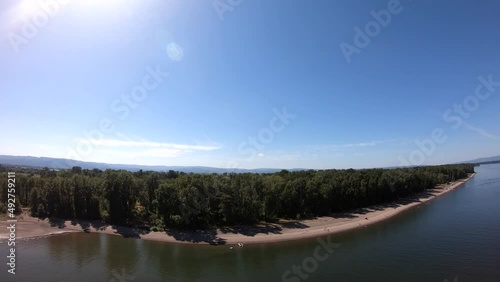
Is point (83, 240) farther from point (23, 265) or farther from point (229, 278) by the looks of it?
point (229, 278)

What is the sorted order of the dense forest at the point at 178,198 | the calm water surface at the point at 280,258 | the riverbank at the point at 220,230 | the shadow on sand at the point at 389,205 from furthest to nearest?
the shadow on sand at the point at 389,205, the dense forest at the point at 178,198, the riverbank at the point at 220,230, the calm water surface at the point at 280,258

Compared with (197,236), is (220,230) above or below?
above

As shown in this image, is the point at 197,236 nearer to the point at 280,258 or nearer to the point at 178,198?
the point at 178,198

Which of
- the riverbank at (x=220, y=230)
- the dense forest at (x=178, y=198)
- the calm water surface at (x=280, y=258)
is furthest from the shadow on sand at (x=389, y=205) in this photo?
the calm water surface at (x=280, y=258)

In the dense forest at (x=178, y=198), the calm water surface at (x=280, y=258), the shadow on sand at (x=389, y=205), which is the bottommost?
the calm water surface at (x=280, y=258)

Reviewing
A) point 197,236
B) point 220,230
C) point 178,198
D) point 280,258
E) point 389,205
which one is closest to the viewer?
point 280,258

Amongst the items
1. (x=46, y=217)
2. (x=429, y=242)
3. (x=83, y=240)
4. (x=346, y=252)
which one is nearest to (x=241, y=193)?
(x=346, y=252)

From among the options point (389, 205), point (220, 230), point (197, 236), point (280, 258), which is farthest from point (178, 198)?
point (389, 205)

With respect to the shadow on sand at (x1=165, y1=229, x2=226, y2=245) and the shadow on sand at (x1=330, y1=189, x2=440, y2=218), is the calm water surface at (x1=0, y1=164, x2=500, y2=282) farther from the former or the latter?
the shadow on sand at (x1=330, y1=189, x2=440, y2=218)

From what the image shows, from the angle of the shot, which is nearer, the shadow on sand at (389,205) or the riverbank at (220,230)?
the riverbank at (220,230)

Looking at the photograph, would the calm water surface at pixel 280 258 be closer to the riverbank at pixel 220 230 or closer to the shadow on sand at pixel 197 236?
the riverbank at pixel 220 230
